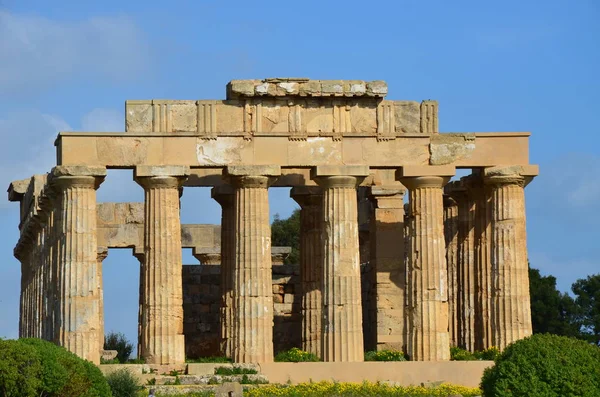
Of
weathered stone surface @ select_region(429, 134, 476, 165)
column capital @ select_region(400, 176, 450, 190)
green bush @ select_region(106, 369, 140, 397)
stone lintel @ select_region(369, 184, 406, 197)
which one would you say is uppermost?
weathered stone surface @ select_region(429, 134, 476, 165)

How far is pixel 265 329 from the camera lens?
58688mm

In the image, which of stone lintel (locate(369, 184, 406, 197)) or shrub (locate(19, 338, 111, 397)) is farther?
stone lintel (locate(369, 184, 406, 197))

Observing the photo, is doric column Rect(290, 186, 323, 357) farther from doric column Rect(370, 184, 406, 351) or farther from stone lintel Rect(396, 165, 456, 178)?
stone lintel Rect(396, 165, 456, 178)

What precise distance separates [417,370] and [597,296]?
4211 cm

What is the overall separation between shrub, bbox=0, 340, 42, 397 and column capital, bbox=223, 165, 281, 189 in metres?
12.6

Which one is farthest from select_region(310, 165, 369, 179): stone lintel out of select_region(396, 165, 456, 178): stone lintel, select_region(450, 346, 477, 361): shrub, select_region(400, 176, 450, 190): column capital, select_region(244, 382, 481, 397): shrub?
select_region(244, 382, 481, 397): shrub

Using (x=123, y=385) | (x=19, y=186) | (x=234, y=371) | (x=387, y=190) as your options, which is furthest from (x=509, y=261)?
(x=19, y=186)

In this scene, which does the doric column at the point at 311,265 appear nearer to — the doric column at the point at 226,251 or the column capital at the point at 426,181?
Answer: the doric column at the point at 226,251

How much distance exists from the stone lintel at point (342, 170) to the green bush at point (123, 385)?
10718 mm

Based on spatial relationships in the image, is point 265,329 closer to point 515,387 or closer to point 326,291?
point 326,291

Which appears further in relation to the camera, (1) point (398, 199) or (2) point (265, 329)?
(1) point (398, 199)

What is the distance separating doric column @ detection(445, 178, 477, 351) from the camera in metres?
64.3

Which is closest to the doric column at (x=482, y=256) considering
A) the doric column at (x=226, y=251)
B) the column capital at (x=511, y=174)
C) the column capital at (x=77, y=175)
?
the column capital at (x=511, y=174)

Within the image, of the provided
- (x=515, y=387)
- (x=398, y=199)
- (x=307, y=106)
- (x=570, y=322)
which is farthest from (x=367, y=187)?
(x=570, y=322)
